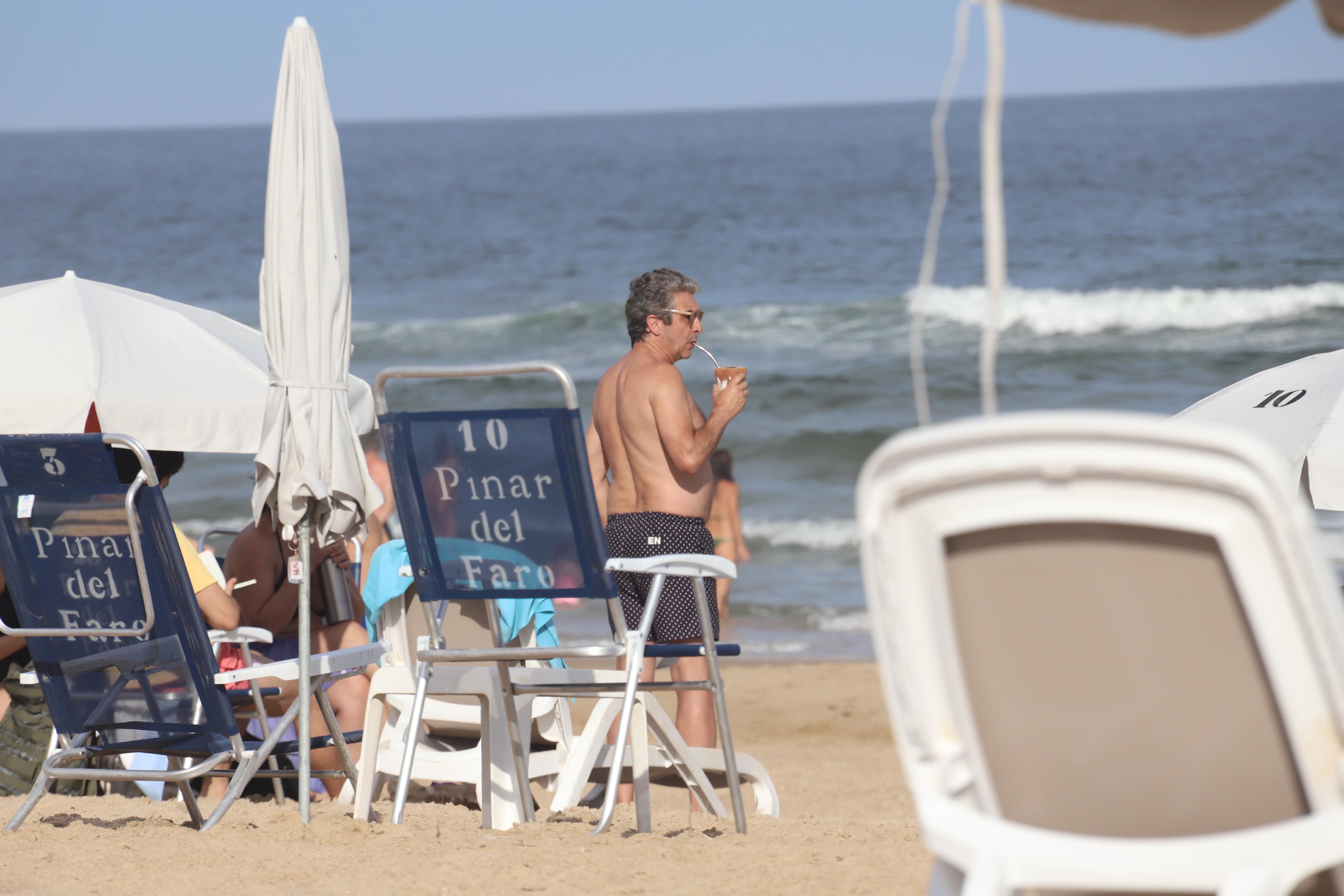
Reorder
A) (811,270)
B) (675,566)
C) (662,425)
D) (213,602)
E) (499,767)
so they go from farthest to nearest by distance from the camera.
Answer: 1. (811,270)
2. (662,425)
3. (213,602)
4. (499,767)
5. (675,566)

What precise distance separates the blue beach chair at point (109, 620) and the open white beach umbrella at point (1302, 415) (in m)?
2.72

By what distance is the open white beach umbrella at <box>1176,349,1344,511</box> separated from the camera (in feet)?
13.0

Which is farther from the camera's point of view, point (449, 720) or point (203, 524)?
point (203, 524)

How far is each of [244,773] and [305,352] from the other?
1.12 meters

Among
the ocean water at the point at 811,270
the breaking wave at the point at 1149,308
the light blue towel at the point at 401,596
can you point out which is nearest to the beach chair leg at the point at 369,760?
the light blue towel at the point at 401,596

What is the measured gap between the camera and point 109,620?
379cm

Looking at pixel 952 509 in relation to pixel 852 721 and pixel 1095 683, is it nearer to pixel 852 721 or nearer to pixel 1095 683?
pixel 1095 683

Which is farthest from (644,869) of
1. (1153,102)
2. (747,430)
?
(1153,102)

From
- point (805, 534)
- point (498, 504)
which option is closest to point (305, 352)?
point (498, 504)

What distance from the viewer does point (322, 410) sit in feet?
12.9

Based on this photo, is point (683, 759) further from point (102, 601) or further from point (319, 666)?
point (102, 601)

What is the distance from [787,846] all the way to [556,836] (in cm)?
58

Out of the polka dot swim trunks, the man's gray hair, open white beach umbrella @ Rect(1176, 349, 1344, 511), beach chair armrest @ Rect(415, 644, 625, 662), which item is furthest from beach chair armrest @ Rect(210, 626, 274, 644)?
open white beach umbrella @ Rect(1176, 349, 1344, 511)

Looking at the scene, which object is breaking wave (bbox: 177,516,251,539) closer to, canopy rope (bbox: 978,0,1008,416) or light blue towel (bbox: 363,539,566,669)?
light blue towel (bbox: 363,539,566,669)
